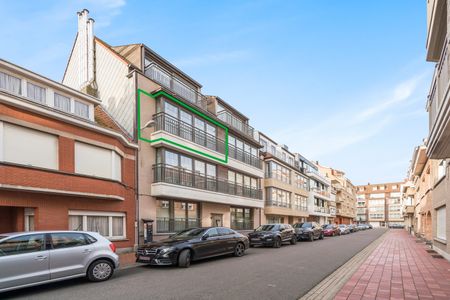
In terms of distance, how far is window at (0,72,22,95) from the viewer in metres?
12.0

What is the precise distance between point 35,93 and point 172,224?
946 centimetres

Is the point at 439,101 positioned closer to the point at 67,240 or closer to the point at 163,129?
the point at 67,240

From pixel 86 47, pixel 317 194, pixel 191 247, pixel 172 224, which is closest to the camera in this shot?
pixel 191 247

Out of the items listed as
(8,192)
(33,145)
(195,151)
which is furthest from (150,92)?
(8,192)

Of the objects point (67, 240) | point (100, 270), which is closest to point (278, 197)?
point (100, 270)

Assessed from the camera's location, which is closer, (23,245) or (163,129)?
(23,245)

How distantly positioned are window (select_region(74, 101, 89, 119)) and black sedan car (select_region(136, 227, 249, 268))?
6.88 meters

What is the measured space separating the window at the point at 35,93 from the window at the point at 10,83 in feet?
1.27

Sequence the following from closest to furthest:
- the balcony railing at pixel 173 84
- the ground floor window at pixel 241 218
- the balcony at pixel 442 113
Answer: the balcony at pixel 442 113
the balcony railing at pixel 173 84
the ground floor window at pixel 241 218

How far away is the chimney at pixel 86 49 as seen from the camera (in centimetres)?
1944

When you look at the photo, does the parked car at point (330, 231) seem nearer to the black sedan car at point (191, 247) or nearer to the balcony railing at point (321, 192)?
the balcony railing at point (321, 192)

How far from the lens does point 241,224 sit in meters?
26.2

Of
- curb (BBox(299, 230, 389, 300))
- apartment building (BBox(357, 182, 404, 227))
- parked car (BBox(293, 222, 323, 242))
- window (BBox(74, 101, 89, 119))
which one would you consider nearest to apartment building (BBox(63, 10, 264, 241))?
window (BBox(74, 101, 89, 119))

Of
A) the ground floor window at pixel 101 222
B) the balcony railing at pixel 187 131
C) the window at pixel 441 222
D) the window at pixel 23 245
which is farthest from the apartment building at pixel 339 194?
the window at pixel 23 245
